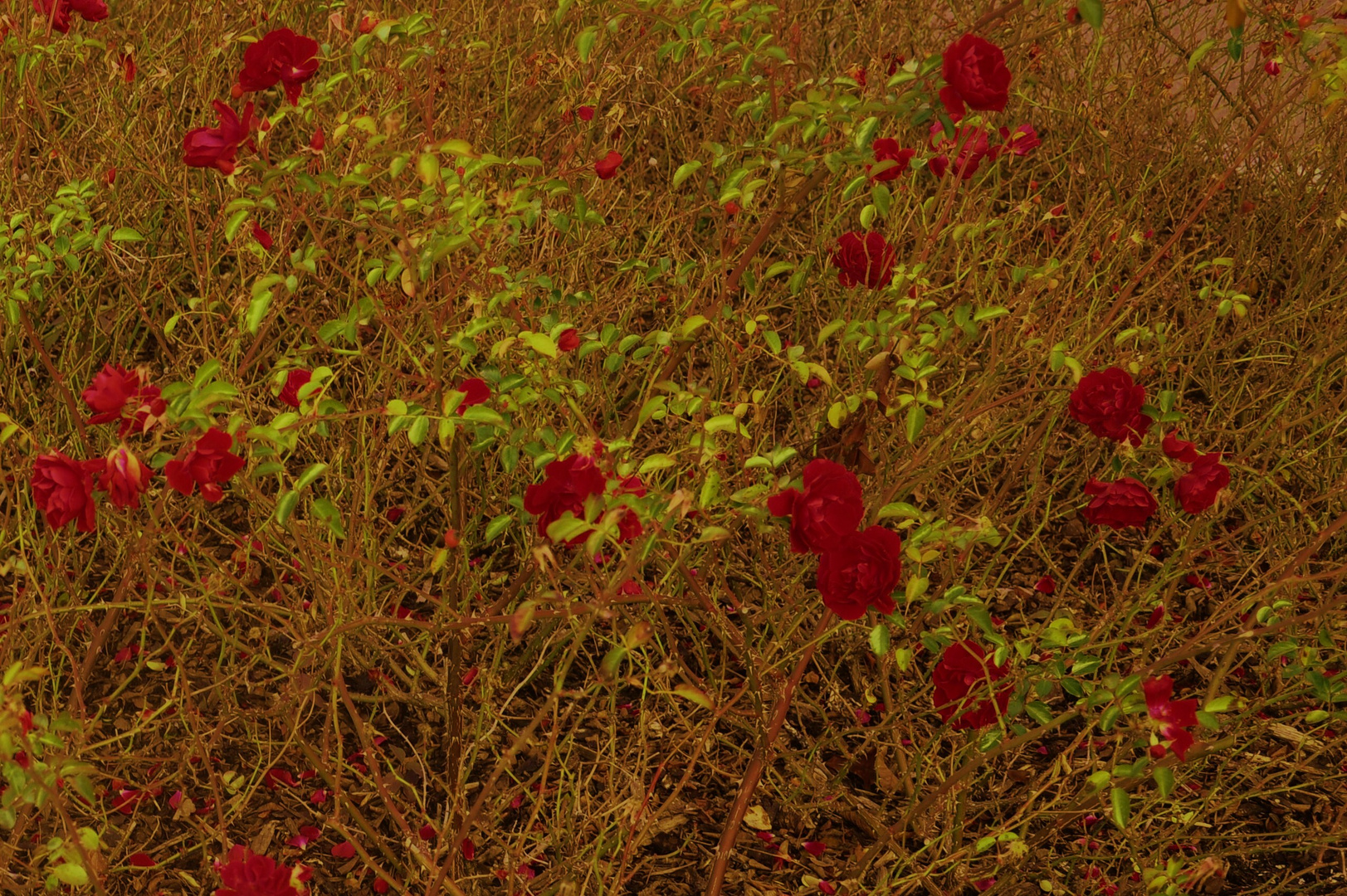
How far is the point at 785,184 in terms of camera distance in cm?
203

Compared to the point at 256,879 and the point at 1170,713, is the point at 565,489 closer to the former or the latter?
the point at 256,879

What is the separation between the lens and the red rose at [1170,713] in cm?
142

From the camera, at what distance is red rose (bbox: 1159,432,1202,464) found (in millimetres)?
1811

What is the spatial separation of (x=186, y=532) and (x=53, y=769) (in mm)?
1139

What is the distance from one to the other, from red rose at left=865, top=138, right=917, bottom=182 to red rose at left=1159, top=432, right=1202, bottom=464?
596 millimetres

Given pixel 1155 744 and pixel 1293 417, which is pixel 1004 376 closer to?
pixel 1293 417

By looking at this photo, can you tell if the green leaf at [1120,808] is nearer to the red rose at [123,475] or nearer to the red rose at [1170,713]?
the red rose at [1170,713]

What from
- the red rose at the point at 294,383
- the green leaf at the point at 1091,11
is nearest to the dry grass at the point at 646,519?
the red rose at the point at 294,383

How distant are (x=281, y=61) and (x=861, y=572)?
3.49 feet

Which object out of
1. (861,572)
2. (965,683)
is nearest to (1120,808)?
(965,683)

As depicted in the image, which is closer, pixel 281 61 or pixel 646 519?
pixel 646 519

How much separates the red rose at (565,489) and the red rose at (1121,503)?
35.8 inches

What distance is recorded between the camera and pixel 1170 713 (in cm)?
144

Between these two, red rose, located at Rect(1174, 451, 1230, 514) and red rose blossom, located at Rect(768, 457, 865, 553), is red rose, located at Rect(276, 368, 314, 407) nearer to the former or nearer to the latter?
red rose blossom, located at Rect(768, 457, 865, 553)
